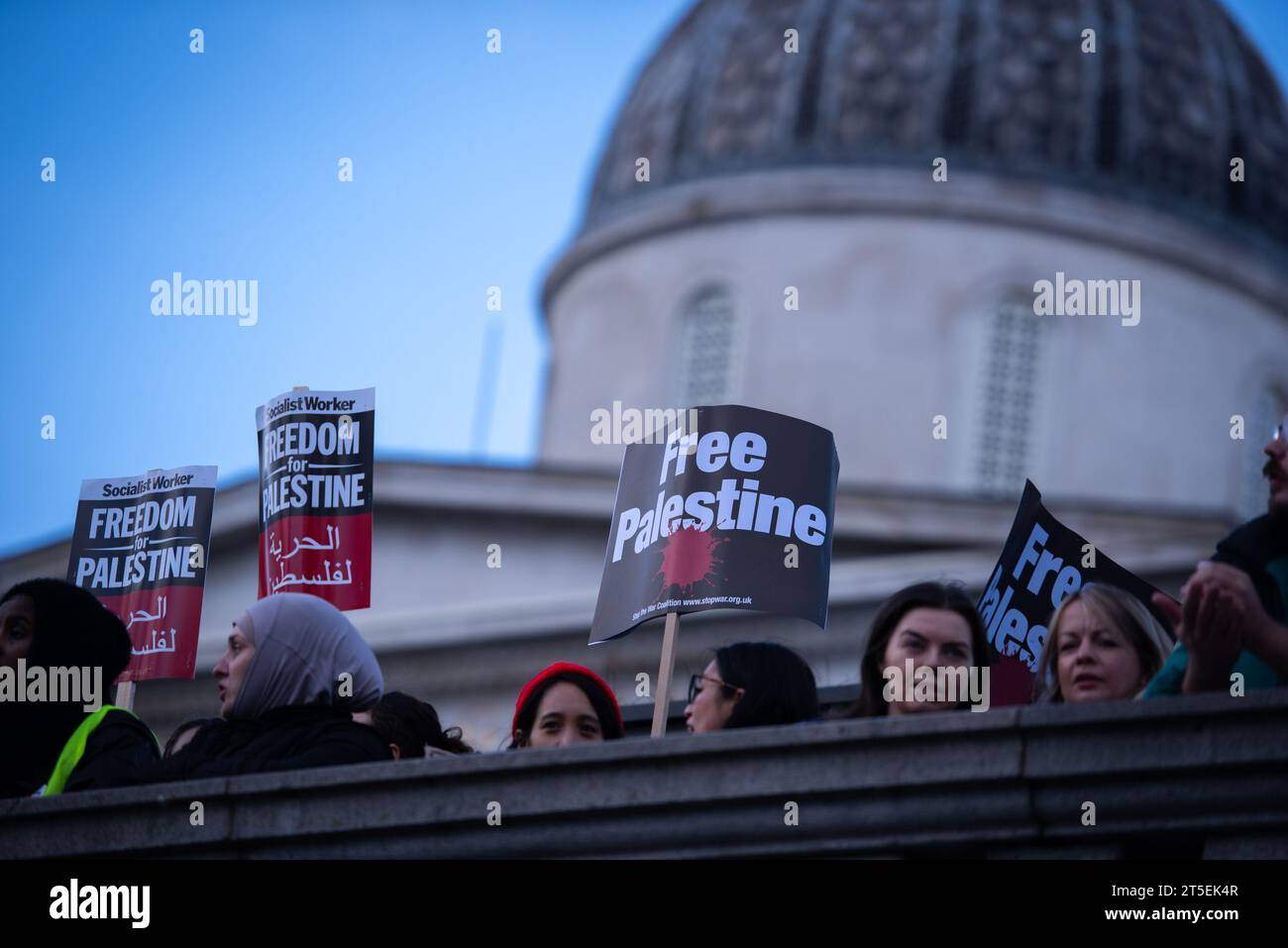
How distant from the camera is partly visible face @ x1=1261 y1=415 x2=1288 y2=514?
5.93m

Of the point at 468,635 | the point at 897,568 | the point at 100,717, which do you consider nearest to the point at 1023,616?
the point at 100,717

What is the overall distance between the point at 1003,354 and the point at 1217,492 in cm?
284

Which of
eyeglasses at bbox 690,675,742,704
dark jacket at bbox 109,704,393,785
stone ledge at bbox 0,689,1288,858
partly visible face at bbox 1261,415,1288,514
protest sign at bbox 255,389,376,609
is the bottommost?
stone ledge at bbox 0,689,1288,858

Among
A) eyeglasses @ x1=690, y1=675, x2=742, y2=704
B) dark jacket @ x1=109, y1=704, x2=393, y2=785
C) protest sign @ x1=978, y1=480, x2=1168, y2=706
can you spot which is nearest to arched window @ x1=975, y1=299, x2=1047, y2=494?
protest sign @ x1=978, y1=480, x2=1168, y2=706

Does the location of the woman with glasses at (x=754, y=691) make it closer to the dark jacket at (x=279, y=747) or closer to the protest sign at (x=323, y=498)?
the dark jacket at (x=279, y=747)

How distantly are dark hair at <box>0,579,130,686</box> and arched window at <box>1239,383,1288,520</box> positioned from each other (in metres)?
22.6

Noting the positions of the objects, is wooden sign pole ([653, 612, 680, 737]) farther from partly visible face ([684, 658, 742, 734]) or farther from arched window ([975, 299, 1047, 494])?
arched window ([975, 299, 1047, 494])

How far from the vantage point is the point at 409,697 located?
25.1 feet

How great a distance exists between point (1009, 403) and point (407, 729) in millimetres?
22241

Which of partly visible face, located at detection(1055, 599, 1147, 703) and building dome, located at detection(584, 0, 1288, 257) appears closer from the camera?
partly visible face, located at detection(1055, 599, 1147, 703)

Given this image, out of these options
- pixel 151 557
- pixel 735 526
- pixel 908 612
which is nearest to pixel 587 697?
pixel 735 526

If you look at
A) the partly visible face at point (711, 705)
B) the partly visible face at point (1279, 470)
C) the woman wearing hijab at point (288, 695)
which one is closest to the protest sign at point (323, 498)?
the woman wearing hijab at point (288, 695)

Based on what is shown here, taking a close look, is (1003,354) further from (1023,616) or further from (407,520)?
(1023,616)

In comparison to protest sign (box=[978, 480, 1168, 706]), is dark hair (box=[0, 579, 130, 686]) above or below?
below
